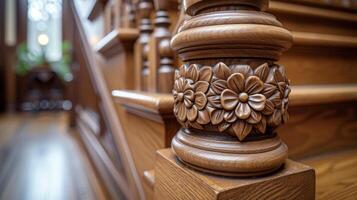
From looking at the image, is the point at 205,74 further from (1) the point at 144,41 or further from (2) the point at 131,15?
(2) the point at 131,15

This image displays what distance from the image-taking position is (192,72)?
1.09 ft

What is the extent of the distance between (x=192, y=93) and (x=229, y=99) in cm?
5

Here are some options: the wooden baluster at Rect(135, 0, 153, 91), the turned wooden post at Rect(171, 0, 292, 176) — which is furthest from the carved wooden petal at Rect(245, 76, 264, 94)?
the wooden baluster at Rect(135, 0, 153, 91)

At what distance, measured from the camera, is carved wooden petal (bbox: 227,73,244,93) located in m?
0.30

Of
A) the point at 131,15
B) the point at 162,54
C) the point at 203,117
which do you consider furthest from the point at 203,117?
the point at 131,15

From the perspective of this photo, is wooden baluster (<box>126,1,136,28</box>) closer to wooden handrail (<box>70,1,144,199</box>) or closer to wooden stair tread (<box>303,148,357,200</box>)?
wooden handrail (<box>70,1,144,199</box>)

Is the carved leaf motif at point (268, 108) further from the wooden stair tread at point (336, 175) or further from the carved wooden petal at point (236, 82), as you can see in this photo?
the wooden stair tread at point (336, 175)

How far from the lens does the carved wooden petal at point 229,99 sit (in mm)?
299

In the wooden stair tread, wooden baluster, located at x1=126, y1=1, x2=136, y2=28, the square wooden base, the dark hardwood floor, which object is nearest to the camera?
the square wooden base

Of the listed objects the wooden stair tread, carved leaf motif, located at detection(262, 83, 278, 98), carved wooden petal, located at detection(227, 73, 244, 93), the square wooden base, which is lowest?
the wooden stair tread

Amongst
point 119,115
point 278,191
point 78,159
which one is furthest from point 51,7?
point 278,191

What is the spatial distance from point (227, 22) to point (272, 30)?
54 mm

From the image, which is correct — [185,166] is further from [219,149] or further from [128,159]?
[128,159]

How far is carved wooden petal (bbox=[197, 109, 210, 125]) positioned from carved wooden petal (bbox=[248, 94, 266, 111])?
0.17ft
